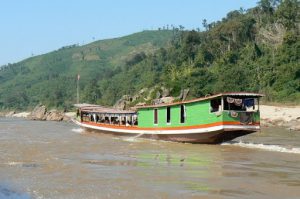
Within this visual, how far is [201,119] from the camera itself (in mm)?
24625

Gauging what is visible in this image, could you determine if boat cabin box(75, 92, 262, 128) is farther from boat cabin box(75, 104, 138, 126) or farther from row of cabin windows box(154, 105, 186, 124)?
boat cabin box(75, 104, 138, 126)

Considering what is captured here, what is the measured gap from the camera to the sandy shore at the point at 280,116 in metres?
42.7

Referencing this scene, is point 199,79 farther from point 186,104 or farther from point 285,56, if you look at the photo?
point 186,104

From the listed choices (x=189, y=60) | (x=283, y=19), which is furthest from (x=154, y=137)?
(x=189, y=60)

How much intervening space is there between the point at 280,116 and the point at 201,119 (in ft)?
77.9

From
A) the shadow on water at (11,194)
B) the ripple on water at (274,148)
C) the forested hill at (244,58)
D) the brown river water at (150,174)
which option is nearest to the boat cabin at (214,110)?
the ripple on water at (274,148)

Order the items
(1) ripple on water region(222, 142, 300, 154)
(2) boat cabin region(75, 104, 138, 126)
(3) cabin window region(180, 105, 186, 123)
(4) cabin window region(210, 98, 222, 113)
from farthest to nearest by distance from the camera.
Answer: (2) boat cabin region(75, 104, 138, 126), (3) cabin window region(180, 105, 186, 123), (4) cabin window region(210, 98, 222, 113), (1) ripple on water region(222, 142, 300, 154)

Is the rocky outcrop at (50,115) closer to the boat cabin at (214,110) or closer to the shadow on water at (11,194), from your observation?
the boat cabin at (214,110)

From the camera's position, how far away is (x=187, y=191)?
35.5 ft

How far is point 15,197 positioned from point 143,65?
106450mm

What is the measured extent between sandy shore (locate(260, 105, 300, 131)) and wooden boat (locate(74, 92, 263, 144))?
14592 millimetres

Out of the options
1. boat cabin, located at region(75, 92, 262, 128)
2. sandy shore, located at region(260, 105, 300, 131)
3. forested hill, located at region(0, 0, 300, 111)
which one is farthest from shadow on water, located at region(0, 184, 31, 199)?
forested hill, located at region(0, 0, 300, 111)

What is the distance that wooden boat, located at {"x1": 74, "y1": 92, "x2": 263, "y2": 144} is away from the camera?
23.2m

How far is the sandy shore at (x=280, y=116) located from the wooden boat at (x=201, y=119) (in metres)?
14.6
